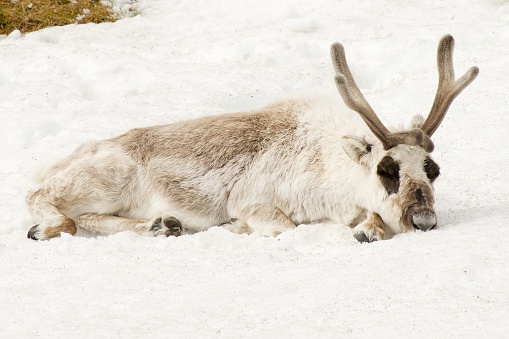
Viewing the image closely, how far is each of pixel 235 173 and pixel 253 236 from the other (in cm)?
91

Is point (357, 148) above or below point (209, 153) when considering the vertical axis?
above

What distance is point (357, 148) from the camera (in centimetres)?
654

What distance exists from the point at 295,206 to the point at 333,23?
5.33 m

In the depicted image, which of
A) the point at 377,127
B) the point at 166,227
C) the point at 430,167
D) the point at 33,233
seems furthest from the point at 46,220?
the point at 430,167

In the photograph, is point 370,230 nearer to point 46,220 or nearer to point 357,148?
point 357,148

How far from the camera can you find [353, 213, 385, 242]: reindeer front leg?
20.0ft

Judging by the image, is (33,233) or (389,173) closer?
(389,173)

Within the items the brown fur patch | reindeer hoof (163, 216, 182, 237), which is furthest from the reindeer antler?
reindeer hoof (163, 216, 182, 237)

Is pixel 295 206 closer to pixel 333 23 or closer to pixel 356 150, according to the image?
pixel 356 150

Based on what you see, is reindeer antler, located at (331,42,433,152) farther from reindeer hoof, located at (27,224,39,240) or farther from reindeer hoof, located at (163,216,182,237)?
reindeer hoof, located at (27,224,39,240)

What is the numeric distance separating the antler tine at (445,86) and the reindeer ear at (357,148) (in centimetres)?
48

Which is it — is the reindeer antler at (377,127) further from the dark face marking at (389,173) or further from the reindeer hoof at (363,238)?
the reindeer hoof at (363,238)

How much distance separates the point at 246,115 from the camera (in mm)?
7324

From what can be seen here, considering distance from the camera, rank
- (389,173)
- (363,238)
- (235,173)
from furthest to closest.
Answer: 1. (235,173)
2. (389,173)
3. (363,238)
